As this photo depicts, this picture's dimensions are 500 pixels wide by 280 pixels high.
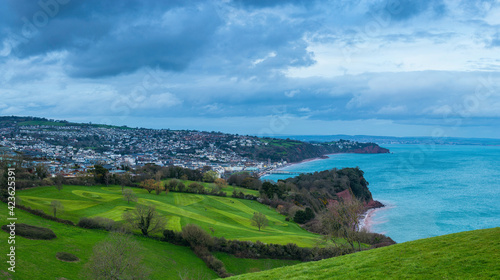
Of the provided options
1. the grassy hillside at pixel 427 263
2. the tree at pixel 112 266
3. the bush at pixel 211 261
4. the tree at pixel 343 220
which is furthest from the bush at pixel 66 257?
the tree at pixel 343 220

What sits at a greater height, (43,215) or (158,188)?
(43,215)

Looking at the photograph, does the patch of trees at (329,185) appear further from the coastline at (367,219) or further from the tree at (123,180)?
the tree at (123,180)

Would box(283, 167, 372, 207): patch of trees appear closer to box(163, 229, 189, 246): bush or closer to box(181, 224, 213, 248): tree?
box(181, 224, 213, 248): tree

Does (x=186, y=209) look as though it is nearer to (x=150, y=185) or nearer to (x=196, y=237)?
(x=150, y=185)

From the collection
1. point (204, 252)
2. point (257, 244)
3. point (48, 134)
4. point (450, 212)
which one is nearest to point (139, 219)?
point (204, 252)

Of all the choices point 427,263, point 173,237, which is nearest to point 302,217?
point 173,237

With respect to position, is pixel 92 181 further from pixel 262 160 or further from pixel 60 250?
pixel 262 160

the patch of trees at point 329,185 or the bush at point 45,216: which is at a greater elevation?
the bush at point 45,216
